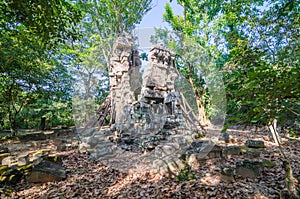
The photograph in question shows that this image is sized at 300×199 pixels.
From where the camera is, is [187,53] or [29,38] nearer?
[29,38]

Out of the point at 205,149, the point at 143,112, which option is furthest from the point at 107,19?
the point at 205,149

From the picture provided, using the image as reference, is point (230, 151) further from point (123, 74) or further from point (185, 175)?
point (123, 74)

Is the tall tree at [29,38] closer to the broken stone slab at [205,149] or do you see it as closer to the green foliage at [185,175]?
the green foliage at [185,175]

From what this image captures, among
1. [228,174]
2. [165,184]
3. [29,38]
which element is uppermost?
[29,38]

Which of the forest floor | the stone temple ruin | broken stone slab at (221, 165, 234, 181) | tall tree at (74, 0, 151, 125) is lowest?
the forest floor

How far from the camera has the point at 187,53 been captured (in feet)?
13.9

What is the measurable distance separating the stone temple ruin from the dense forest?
3.43ft

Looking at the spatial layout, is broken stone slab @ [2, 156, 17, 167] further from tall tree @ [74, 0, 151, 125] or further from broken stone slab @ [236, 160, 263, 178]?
tall tree @ [74, 0, 151, 125]

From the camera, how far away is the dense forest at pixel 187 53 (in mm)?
1562

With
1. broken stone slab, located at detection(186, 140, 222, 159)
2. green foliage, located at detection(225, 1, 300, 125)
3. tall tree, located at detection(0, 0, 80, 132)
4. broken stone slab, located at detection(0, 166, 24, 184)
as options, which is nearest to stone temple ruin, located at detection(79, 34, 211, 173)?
broken stone slab, located at detection(186, 140, 222, 159)

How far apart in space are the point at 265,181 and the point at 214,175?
2.42ft

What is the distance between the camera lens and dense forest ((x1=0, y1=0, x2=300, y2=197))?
1562 millimetres

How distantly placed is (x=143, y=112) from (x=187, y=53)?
2.99 meters

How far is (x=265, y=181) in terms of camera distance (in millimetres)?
2146
